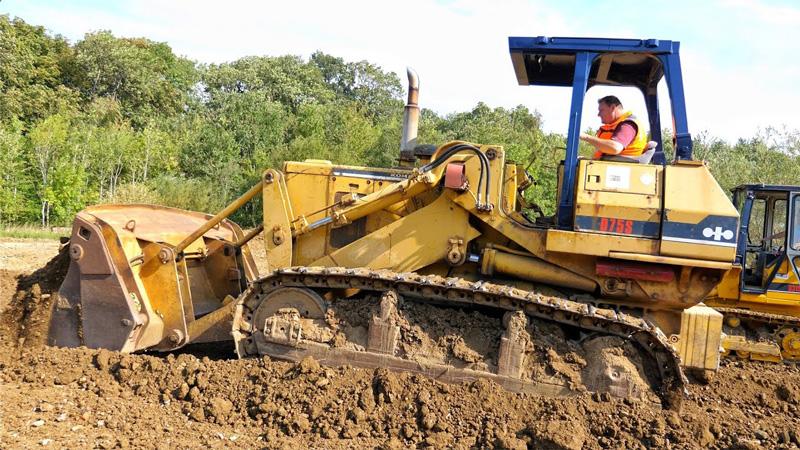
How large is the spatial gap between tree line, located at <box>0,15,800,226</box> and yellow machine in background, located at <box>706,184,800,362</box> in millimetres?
3487

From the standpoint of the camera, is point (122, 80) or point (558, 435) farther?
point (122, 80)

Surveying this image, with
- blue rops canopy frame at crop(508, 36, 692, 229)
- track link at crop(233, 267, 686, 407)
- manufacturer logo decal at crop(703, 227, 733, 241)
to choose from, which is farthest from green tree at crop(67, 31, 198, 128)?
manufacturer logo decal at crop(703, 227, 733, 241)

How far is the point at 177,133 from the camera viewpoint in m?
35.7

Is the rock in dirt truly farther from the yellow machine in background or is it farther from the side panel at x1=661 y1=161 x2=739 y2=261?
the yellow machine in background

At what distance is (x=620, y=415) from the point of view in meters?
5.37

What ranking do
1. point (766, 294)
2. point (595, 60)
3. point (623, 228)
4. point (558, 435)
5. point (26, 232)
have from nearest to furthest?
point (558, 435), point (623, 228), point (595, 60), point (766, 294), point (26, 232)

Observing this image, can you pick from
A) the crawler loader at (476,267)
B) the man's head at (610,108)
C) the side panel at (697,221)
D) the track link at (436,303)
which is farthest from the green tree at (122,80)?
the side panel at (697,221)

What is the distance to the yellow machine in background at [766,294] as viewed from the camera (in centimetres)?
1041

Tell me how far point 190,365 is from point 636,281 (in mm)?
3902

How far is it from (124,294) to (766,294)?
357 inches

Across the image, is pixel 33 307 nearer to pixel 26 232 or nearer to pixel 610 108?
pixel 610 108

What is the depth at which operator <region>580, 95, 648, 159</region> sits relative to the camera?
238 inches

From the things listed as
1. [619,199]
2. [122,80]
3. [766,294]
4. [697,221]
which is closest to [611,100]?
[619,199]

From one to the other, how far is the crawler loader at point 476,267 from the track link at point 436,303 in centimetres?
1
